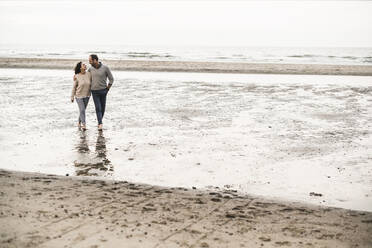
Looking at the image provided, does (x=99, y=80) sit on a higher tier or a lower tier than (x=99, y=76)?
lower

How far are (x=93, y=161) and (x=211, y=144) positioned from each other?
9.19ft

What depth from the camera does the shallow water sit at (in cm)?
687

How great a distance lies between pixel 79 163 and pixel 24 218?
288 cm

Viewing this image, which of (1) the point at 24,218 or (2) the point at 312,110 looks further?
(2) the point at 312,110

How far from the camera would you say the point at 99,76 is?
1112 centimetres

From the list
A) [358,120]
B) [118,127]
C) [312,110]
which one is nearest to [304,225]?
[118,127]

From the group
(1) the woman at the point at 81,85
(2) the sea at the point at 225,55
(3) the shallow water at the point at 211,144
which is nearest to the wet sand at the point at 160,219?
(3) the shallow water at the point at 211,144

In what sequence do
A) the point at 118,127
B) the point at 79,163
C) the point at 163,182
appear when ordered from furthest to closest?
1. the point at 118,127
2. the point at 79,163
3. the point at 163,182

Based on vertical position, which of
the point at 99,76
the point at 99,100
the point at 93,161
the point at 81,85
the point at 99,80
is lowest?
the point at 93,161

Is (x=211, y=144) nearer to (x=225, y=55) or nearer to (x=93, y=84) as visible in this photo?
(x=93, y=84)

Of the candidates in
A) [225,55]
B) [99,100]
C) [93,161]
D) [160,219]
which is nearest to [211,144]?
[93,161]

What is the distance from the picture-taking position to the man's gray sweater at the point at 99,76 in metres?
11.1

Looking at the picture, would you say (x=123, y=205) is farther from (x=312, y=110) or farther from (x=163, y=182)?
(x=312, y=110)

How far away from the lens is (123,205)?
548cm
